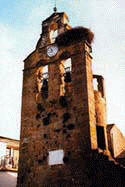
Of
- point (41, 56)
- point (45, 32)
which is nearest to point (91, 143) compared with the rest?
point (41, 56)

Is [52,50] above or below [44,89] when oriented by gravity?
above

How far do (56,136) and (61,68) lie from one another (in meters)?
3.72

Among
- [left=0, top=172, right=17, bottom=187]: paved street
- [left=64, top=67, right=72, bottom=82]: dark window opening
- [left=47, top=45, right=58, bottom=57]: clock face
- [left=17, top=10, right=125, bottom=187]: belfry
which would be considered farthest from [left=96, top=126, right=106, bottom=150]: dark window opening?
[left=0, top=172, right=17, bottom=187]: paved street

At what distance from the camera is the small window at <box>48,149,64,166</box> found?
496 inches

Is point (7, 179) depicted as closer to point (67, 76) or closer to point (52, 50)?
point (67, 76)

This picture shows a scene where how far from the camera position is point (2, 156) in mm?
18031

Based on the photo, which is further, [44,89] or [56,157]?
[44,89]

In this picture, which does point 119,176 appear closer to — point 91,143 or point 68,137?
point 91,143

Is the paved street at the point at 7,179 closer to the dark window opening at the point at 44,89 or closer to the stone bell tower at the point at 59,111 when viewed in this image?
the stone bell tower at the point at 59,111

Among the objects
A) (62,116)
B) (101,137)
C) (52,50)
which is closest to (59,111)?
(62,116)

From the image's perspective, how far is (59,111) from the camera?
1355 cm

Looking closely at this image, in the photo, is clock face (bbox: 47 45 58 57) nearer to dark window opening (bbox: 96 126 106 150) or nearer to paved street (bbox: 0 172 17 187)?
dark window opening (bbox: 96 126 106 150)

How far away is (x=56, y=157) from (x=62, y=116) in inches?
78.0

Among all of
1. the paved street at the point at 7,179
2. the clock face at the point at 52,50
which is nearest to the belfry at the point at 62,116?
the clock face at the point at 52,50
